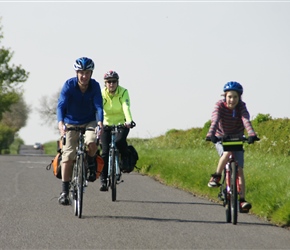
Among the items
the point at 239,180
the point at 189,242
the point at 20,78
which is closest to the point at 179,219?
the point at 239,180

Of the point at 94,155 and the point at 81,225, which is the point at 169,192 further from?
the point at 81,225

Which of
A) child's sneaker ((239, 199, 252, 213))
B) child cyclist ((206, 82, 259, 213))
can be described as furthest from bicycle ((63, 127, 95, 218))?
child's sneaker ((239, 199, 252, 213))

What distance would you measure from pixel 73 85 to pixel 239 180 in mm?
2608

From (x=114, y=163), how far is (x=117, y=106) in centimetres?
96

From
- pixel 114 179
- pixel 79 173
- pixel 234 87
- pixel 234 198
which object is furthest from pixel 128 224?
pixel 114 179

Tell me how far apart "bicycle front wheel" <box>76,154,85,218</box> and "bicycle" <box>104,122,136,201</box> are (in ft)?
6.89

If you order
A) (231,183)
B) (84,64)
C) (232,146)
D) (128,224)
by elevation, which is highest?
(84,64)

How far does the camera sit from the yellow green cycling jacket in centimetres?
1331

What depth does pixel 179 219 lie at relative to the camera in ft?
35.2

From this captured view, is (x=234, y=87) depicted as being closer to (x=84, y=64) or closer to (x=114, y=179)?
(x=84, y=64)

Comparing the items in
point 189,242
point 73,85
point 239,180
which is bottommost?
point 189,242

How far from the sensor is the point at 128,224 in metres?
10.1

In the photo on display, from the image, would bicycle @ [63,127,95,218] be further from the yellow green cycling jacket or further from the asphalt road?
the yellow green cycling jacket

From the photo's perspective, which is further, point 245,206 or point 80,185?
point 80,185
